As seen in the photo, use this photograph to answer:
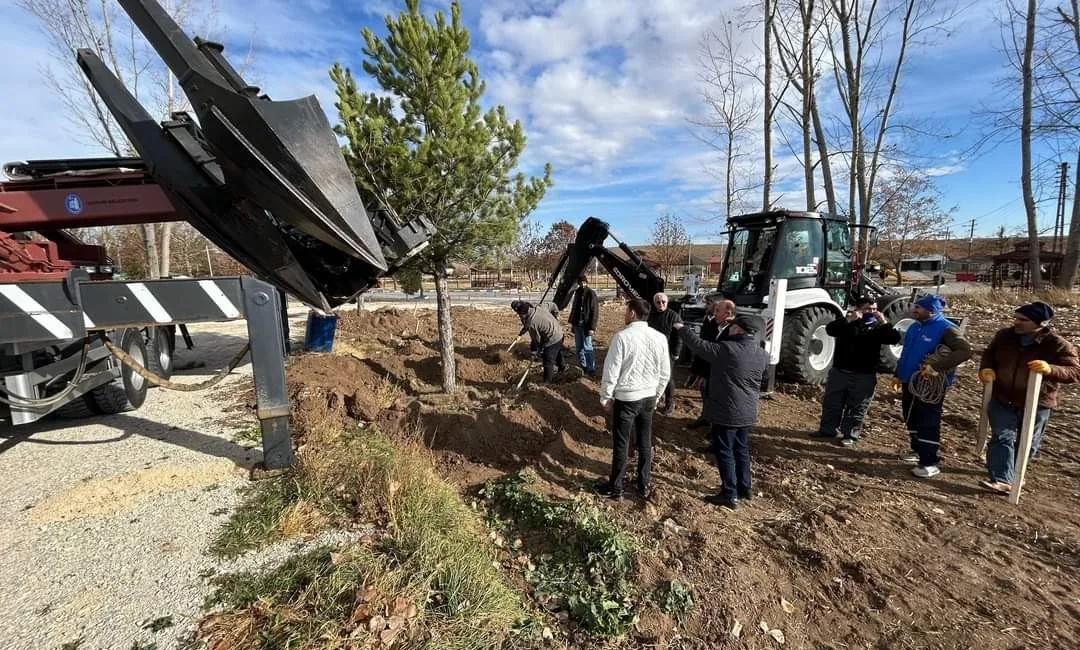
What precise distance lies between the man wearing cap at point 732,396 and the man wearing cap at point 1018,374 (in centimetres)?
193

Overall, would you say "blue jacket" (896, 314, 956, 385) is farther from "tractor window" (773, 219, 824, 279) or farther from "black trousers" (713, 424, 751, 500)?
"tractor window" (773, 219, 824, 279)

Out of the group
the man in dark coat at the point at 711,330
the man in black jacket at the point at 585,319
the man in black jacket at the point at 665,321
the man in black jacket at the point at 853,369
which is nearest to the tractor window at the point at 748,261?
the man in dark coat at the point at 711,330

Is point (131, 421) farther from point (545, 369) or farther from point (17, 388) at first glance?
point (545, 369)

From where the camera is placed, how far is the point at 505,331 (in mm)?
12258

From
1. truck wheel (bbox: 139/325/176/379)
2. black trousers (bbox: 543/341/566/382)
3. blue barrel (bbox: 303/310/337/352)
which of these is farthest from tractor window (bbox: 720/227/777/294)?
truck wheel (bbox: 139/325/176/379)

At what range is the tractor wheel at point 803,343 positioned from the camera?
20.7ft

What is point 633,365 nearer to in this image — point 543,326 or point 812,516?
point 812,516

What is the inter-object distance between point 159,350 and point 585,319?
6.43 metres

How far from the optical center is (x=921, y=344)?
425 cm

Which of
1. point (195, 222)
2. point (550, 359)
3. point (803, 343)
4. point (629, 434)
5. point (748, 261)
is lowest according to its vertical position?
point (629, 434)

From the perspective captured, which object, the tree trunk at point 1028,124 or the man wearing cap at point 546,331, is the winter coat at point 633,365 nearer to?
the man wearing cap at point 546,331

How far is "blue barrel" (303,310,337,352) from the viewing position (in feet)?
28.0

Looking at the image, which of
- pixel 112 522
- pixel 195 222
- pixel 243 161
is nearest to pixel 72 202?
pixel 195 222

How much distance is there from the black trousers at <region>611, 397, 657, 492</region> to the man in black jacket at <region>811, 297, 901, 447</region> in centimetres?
238
